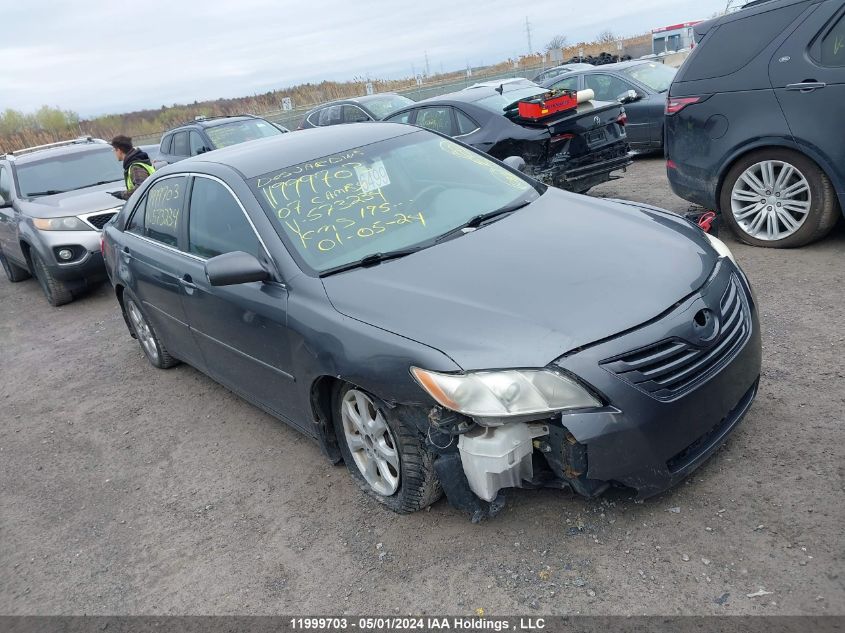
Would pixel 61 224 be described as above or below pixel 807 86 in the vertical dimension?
below

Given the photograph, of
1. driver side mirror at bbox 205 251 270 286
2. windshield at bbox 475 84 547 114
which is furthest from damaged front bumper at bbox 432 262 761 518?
windshield at bbox 475 84 547 114

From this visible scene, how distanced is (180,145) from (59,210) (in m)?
4.60

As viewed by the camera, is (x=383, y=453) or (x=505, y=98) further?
(x=505, y=98)

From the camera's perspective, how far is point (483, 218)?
3.70 m

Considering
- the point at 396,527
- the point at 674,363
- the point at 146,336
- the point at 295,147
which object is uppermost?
the point at 295,147

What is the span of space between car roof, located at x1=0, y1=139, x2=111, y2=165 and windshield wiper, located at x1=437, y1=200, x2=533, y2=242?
7.91 meters

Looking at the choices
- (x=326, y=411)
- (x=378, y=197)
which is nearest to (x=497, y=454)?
(x=326, y=411)

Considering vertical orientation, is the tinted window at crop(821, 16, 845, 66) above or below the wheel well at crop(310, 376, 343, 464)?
above

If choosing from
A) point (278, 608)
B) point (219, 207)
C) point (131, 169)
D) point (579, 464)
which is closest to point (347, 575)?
point (278, 608)

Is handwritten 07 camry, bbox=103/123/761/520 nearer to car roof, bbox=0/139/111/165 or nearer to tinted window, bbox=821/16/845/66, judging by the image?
tinted window, bbox=821/16/845/66

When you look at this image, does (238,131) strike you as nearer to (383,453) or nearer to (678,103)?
(678,103)

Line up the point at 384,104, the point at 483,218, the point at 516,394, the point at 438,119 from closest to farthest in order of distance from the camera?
the point at 516,394 → the point at 483,218 → the point at 438,119 → the point at 384,104

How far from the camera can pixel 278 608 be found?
2.84 m

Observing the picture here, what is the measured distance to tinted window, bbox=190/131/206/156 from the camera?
1183 centimetres
